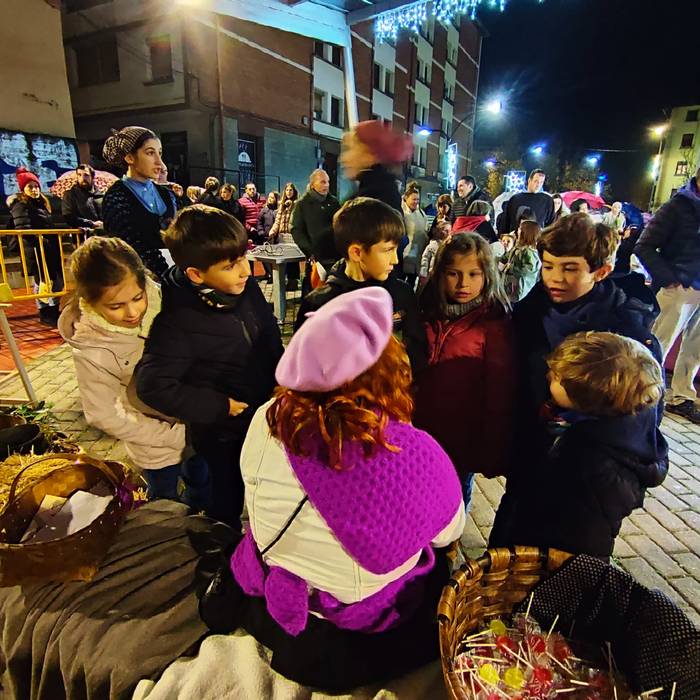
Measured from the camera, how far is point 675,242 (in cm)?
409

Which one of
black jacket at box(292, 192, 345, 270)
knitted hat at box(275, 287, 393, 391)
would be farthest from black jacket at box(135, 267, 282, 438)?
black jacket at box(292, 192, 345, 270)

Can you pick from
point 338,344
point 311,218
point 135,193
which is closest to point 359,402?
point 338,344

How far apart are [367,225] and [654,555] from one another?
250cm

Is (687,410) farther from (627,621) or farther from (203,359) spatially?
(203,359)

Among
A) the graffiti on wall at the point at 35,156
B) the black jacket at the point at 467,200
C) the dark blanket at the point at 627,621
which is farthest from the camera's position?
the graffiti on wall at the point at 35,156

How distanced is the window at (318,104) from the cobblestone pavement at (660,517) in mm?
21418

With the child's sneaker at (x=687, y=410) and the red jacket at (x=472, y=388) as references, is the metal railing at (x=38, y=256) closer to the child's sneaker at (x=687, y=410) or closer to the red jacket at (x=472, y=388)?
the red jacket at (x=472, y=388)

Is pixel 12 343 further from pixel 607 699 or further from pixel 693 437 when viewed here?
pixel 693 437

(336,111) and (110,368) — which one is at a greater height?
(336,111)

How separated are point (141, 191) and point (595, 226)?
9.07 feet

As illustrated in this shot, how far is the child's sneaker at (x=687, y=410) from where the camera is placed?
4.29 m

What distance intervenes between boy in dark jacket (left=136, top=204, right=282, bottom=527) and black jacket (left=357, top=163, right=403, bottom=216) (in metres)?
2.00

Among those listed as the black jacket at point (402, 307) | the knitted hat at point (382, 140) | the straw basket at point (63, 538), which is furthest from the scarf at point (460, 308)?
the knitted hat at point (382, 140)

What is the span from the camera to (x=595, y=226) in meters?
2.03
